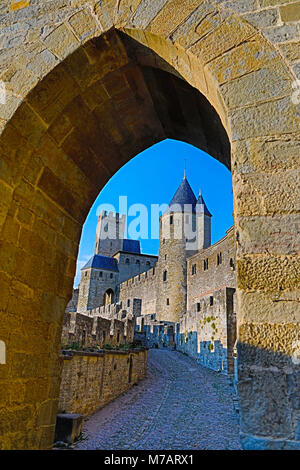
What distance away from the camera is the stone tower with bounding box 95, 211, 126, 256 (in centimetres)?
5366

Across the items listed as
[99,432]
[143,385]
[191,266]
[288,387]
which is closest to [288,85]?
[288,387]

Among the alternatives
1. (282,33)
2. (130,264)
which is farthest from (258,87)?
(130,264)

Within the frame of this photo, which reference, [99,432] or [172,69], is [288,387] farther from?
[99,432]

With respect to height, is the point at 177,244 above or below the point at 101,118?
above

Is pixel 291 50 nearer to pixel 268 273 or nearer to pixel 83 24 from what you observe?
pixel 268 273

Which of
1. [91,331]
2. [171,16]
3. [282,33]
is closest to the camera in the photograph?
[282,33]

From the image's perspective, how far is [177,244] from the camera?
31047mm

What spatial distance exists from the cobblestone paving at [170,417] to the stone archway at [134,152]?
4369 millimetres

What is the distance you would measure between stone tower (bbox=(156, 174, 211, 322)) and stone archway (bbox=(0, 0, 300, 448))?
26.4 metres

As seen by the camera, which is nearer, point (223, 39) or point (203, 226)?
point (223, 39)

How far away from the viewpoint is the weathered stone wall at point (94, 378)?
774 cm

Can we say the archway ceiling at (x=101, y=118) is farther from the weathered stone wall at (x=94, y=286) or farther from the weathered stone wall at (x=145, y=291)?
the weathered stone wall at (x=94, y=286)

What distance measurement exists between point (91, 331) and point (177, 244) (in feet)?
68.3
